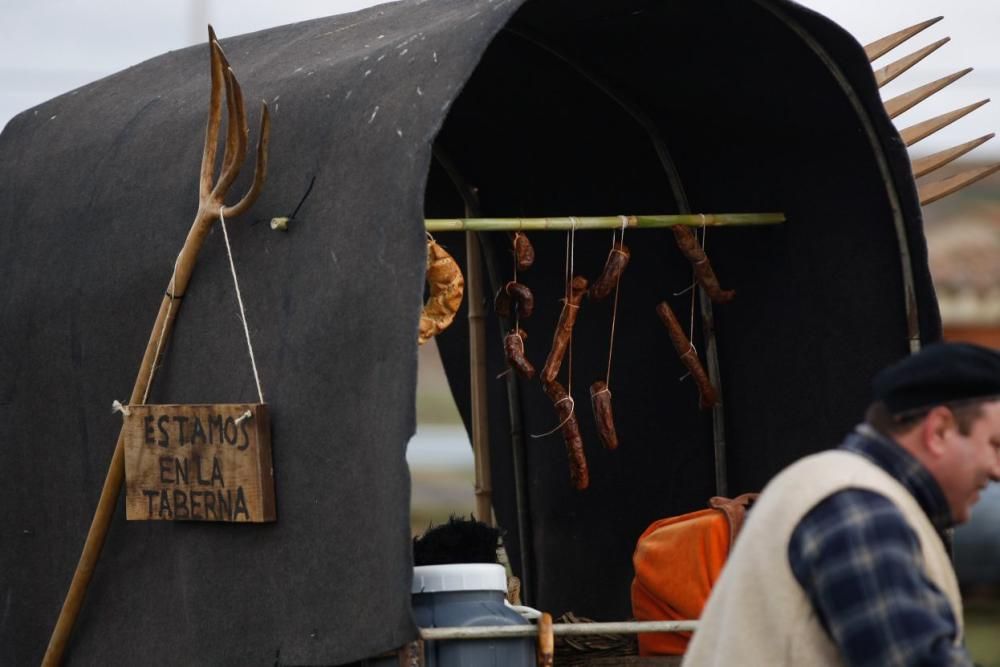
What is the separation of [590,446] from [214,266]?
7.69ft

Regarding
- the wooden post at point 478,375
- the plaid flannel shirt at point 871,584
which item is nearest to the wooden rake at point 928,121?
the wooden post at point 478,375

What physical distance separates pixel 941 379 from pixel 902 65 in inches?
147

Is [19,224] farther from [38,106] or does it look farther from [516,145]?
[516,145]

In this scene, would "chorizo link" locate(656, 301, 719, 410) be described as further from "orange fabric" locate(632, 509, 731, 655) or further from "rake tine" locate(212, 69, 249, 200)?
"rake tine" locate(212, 69, 249, 200)

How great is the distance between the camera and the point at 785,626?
9.82 feet

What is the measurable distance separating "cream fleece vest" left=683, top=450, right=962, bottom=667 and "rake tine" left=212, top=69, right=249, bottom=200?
271cm

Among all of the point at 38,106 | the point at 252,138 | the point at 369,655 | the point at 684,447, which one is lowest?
→ the point at 369,655

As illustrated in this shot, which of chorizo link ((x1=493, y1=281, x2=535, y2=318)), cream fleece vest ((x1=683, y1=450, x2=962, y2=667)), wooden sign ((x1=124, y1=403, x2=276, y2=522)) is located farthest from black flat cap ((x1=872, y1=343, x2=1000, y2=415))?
chorizo link ((x1=493, y1=281, x2=535, y2=318))

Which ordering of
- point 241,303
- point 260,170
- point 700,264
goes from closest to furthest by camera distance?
point 260,170
point 241,303
point 700,264

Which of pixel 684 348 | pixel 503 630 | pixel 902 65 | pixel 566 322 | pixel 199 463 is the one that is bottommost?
pixel 503 630

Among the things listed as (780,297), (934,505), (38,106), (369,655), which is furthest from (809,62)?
(38,106)

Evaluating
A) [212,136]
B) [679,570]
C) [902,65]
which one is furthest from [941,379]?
[902,65]

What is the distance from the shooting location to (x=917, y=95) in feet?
21.0

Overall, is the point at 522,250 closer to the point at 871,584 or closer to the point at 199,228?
the point at 199,228
